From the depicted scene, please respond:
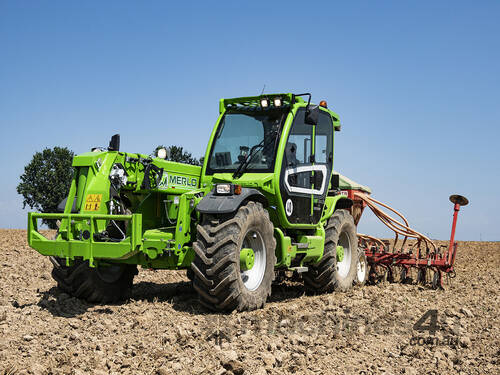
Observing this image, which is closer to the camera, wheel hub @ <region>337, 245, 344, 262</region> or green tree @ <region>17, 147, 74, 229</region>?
wheel hub @ <region>337, 245, 344, 262</region>

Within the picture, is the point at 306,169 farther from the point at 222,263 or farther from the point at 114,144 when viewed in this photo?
the point at 114,144

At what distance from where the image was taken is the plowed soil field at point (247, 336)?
536cm

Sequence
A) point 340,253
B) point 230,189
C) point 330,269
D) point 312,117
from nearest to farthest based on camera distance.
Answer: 1. point 230,189
2. point 312,117
3. point 330,269
4. point 340,253

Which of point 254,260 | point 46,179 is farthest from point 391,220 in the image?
point 46,179

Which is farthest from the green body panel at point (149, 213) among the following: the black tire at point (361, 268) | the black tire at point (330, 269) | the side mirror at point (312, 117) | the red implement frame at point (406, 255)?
the red implement frame at point (406, 255)

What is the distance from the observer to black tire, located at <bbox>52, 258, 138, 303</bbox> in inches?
315

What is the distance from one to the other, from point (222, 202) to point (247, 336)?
1.88 meters

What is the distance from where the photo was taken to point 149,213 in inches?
333

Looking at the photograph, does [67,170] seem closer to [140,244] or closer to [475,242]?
[475,242]

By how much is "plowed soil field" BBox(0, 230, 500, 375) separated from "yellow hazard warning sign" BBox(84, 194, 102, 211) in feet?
4.32

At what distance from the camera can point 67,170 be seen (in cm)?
3956

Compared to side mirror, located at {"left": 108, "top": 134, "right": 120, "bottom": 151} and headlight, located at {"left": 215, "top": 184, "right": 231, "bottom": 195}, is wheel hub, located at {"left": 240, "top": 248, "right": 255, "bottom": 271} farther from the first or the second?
side mirror, located at {"left": 108, "top": 134, "right": 120, "bottom": 151}

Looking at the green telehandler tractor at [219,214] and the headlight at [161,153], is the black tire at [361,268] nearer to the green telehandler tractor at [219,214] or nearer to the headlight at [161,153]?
the green telehandler tractor at [219,214]

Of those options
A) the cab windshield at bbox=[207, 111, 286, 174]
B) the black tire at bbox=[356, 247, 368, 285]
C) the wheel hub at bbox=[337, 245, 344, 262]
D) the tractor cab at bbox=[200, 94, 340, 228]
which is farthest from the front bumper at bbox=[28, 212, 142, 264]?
the black tire at bbox=[356, 247, 368, 285]
